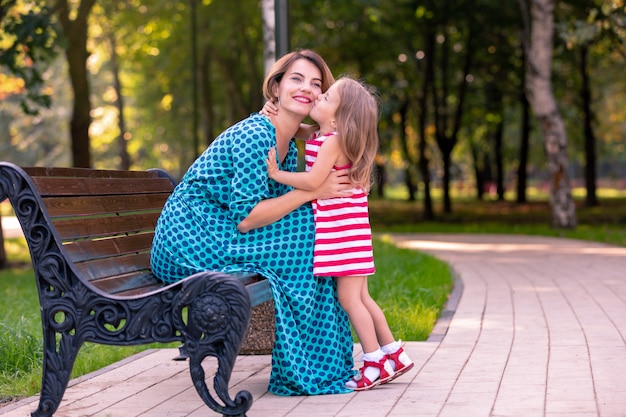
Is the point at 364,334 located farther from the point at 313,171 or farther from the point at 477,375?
the point at 313,171

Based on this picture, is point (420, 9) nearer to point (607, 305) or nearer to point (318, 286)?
point (607, 305)

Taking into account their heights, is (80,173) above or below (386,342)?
above

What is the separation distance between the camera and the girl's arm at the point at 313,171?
232 inches

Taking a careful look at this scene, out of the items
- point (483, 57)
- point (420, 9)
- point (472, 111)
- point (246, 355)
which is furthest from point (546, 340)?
point (472, 111)

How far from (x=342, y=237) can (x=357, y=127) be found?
58cm

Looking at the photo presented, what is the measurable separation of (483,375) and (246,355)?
5.29 ft

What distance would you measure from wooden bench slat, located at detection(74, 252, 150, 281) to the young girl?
92 centimetres

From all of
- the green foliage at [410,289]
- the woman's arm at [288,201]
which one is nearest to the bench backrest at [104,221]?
the woman's arm at [288,201]

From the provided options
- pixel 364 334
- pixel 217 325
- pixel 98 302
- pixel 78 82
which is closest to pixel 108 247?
pixel 98 302

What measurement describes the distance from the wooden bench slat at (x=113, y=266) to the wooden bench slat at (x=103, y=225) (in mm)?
143

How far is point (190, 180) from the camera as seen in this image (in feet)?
19.6

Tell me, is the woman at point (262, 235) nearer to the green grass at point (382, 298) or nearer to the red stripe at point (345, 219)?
the red stripe at point (345, 219)

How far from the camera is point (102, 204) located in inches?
241

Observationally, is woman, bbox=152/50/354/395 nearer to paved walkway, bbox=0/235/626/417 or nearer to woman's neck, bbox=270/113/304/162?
woman's neck, bbox=270/113/304/162
